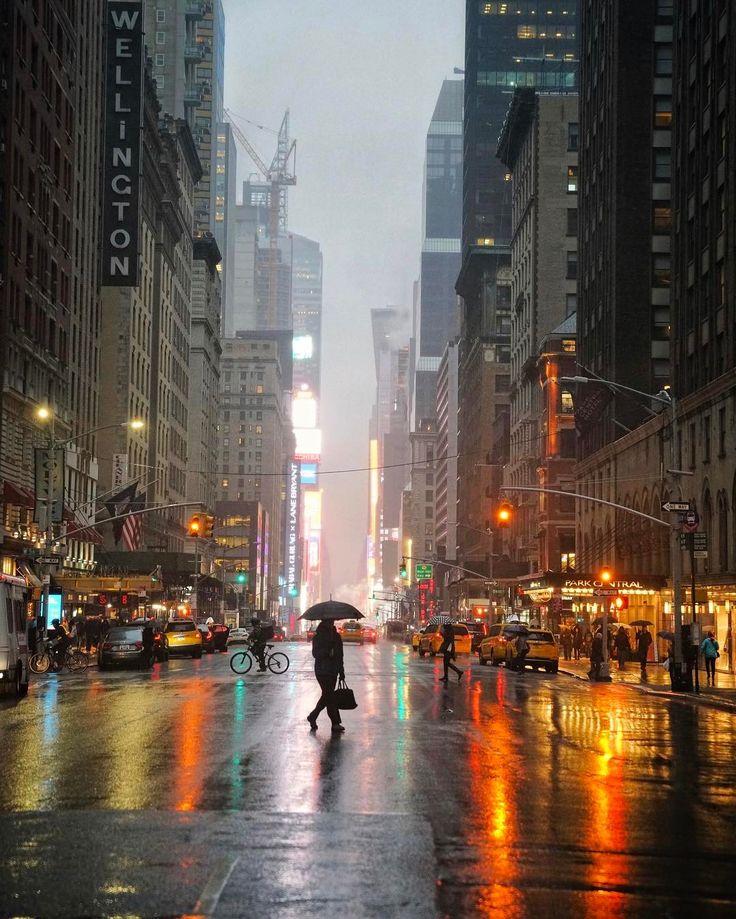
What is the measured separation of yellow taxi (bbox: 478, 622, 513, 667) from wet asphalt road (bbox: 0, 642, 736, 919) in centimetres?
2787

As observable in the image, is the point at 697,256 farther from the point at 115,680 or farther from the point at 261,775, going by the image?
the point at 261,775

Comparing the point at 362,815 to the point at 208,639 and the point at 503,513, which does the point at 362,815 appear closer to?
the point at 503,513

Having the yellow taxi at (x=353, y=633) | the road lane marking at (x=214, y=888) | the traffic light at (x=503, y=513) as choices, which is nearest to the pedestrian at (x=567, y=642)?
the traffic light at (x=503, y=513)

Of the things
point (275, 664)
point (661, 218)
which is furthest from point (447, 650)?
point (661, 218)

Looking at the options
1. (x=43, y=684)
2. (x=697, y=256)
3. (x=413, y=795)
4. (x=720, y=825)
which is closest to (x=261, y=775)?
(x=413, y=795)

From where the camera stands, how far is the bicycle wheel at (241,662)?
142 feet

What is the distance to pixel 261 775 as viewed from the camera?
1528 centimetres

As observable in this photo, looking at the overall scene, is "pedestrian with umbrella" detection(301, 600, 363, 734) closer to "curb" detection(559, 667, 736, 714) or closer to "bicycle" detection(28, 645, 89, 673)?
"curb" detection(559, 667, 736, 714)

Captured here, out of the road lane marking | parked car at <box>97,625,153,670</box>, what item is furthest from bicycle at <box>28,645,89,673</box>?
the road lane marking

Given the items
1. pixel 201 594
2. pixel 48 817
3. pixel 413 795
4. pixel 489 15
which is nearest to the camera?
pixel 48 817

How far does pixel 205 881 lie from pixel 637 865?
335cm

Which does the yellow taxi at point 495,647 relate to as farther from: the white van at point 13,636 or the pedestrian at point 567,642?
the white van at point 13,636

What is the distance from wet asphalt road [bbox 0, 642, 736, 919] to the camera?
28.8 feet

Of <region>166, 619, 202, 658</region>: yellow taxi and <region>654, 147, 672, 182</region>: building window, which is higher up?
<region>654, 147, 672, 182</region>: building window
